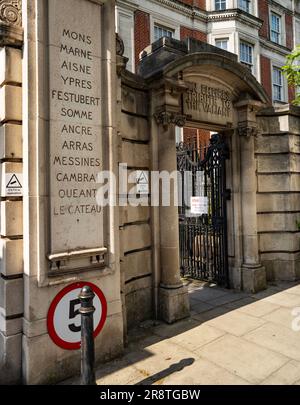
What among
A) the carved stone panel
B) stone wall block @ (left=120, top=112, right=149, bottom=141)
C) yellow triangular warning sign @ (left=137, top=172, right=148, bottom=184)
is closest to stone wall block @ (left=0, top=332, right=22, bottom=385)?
yellow triangular warning sign @ (left=137, top=172, right=148, bottom=184)

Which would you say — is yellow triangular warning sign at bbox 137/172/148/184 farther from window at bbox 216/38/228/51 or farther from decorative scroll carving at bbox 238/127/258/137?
window at bbox 216/38/228/51

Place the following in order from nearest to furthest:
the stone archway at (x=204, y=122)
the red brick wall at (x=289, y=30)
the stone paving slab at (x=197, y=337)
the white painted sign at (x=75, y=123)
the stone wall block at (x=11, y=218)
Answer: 1. the stone wall block at (x=11, y=218)
2. the white painted sign at (x=75, y=123)
3. the stone paving slab at (x=197, y=337)
4. the stone archway at (x=204, y=122)
5. the red brick wall at (x=289, y=30)

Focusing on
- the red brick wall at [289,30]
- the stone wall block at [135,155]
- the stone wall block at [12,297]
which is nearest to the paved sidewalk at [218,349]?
the stone wall block at [12,297]

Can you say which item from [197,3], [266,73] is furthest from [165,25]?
[266,73]

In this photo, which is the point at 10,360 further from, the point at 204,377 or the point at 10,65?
the point at 10,65

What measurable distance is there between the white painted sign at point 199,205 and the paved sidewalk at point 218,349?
7.69 ft

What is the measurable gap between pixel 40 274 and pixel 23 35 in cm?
278

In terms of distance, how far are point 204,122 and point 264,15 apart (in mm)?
18094

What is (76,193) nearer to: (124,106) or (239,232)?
(124,106)

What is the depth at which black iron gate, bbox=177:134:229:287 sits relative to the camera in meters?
7.22

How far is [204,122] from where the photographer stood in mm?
6246

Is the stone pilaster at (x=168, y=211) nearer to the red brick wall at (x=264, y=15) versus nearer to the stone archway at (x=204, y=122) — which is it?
the stone archway at (x=204, y=122)

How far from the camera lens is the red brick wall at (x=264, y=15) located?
19312 millimetres

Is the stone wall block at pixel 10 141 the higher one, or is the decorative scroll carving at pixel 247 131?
the decorative scroll carving at pixel 247 131
